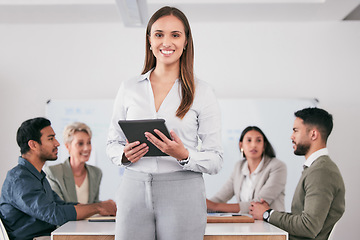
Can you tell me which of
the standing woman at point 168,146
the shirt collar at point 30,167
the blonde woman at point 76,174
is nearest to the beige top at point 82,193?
the blonde woman at point 76,174

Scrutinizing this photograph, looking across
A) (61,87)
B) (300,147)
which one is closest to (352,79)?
(300,147)

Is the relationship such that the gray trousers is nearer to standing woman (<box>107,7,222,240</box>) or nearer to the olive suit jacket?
standing woman (<box>107,7,222,240</box>)

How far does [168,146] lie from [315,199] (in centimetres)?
140

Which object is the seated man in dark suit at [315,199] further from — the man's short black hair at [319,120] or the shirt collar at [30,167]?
the shirt collar at [30,167]

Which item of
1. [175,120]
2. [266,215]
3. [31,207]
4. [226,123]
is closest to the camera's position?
[175,120]

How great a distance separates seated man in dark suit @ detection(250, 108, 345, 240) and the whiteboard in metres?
1.99

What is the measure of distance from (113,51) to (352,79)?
280 centimetres

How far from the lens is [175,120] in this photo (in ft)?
5.24

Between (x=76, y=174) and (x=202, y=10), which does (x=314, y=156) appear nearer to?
(x=76, y=174)

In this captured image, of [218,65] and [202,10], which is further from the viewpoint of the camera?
[218,65]

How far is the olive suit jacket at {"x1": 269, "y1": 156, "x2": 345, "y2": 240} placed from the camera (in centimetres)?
255

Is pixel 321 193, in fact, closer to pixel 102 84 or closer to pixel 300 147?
pixel 300 147

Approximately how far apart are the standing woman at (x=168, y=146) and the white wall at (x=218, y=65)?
3532 millimetres

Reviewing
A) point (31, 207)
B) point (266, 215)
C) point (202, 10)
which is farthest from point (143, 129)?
point (202, 10)
